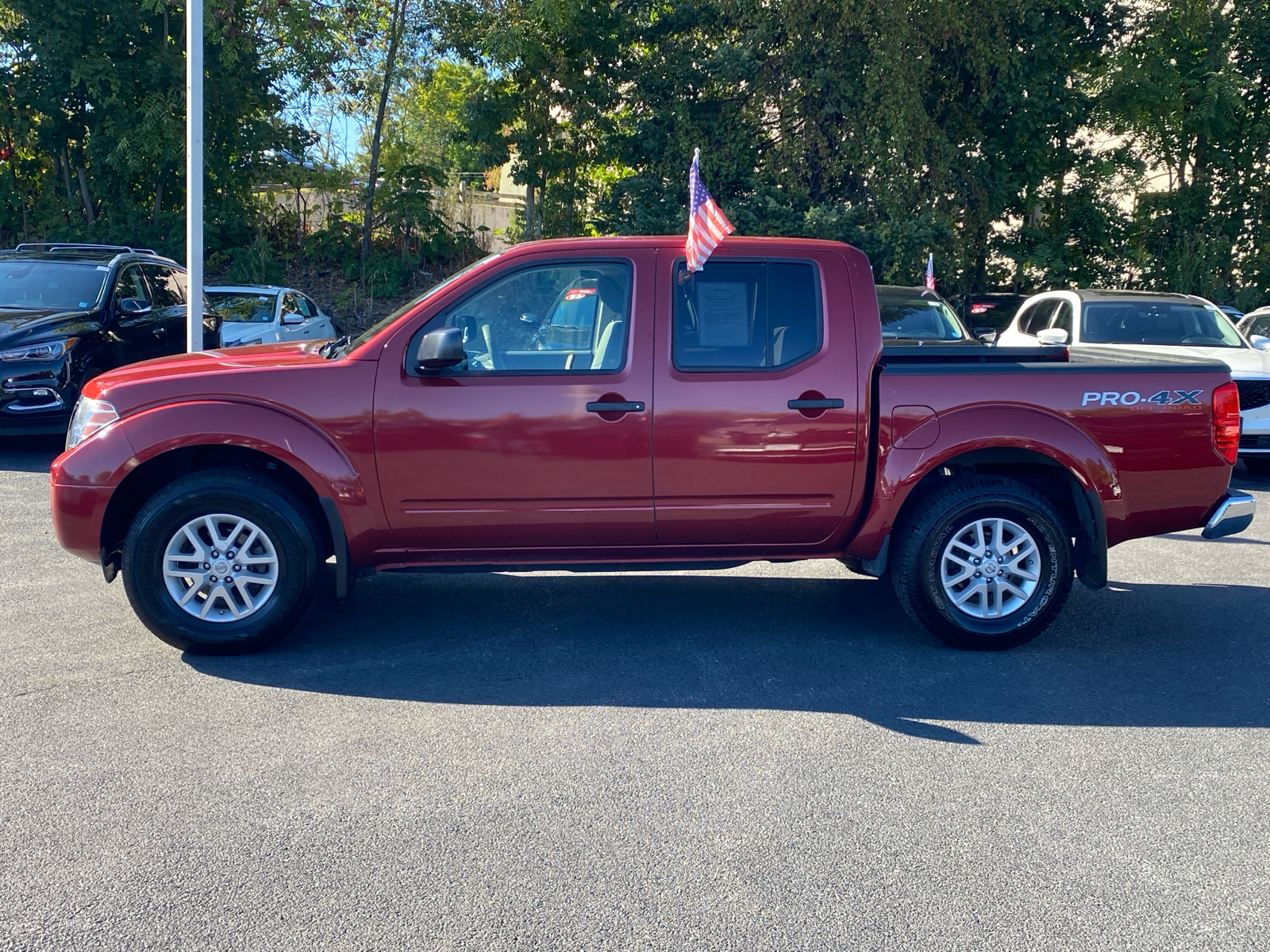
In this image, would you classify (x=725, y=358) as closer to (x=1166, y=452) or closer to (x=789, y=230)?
(x=1166, y=452)

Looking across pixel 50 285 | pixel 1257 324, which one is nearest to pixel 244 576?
pixel 50 285

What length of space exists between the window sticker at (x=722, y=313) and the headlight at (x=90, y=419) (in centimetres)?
276

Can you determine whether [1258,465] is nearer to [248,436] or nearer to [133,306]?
[248,436]

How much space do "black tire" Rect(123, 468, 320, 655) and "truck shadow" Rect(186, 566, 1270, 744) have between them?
13 centimetres

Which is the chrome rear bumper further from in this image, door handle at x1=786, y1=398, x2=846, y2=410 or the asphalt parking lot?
door handle at x1=786, y1=398, x2=846, y2=410

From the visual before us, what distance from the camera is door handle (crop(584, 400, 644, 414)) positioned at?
5418mm

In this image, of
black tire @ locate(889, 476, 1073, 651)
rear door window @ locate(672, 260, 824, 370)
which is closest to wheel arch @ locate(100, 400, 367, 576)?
rear door window @ locate(672, 260, 824, 370)

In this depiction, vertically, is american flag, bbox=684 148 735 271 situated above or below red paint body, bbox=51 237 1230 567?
above

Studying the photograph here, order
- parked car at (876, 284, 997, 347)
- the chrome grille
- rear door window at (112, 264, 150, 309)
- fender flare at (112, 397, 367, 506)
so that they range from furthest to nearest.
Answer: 1. parked car at (876, 284, 997, 347)
2. rear door window at (112, 264, 150, 309)
3. the chrome grille
4. fender flare at (112, 397, 367, 506)

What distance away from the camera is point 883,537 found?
5.72 metres

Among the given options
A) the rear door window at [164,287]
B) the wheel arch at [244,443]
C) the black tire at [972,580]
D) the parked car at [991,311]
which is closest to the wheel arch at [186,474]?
the wheel arch at [244,443]

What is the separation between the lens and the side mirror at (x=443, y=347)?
516cm

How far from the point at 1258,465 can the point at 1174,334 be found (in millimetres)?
1596

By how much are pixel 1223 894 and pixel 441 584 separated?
4513 mm
